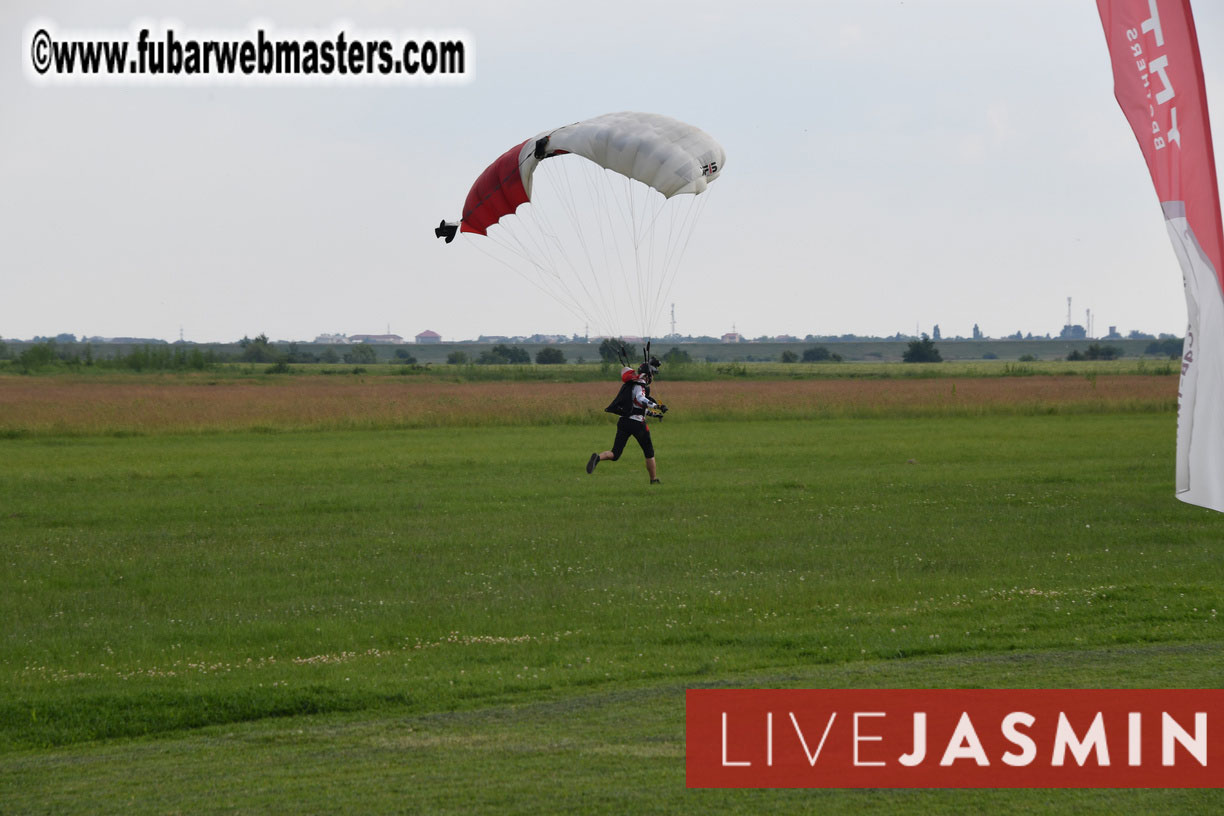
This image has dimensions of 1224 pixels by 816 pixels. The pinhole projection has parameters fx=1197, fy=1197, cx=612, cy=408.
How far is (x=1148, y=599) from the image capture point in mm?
12148

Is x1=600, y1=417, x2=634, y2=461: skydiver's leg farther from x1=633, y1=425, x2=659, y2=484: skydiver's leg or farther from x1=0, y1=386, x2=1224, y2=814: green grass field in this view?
x1=0, y1=386, x2=1224, y2=814: green grass field

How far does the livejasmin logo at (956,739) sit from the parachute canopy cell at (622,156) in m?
12.1

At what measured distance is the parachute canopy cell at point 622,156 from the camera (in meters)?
19.4

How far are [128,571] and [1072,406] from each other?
38145mm

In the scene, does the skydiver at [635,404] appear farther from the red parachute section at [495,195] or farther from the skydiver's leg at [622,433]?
the red parachute section at [495,195]

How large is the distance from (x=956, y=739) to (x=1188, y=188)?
151 inches

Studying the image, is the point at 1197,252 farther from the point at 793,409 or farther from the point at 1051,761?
the point at 793,409

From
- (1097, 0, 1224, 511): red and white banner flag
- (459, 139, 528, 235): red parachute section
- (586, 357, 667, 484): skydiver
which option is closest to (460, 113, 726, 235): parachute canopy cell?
(459, 139, 528, 235): red parachute section

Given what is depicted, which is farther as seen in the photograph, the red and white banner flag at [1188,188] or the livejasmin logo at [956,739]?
the livejasmin logo at [956,739]

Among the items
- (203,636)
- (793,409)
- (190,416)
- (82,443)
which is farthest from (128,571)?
(793,409)

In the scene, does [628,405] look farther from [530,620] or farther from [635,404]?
[530,620]

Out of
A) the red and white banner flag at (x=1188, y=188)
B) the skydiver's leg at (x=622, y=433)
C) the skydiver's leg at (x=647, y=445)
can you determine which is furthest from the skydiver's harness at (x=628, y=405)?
the red and white banner flag at (x=1188, y=188)

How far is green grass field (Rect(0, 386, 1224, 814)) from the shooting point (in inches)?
293

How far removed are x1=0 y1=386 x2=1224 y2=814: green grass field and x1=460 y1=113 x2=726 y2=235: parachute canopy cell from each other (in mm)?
5405
